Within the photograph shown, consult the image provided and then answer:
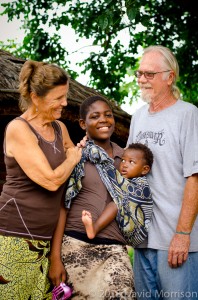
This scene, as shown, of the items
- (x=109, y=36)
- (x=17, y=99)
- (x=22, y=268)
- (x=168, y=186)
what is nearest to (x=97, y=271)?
(x=22, y=268)

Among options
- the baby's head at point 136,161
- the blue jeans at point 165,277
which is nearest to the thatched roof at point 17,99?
the baby's head at point 136,161

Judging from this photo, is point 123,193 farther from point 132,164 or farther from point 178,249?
point 178,249

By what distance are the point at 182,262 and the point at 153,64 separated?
1409 mm

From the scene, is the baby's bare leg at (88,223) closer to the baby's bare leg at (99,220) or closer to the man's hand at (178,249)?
the baby's bare leg at (99,220)

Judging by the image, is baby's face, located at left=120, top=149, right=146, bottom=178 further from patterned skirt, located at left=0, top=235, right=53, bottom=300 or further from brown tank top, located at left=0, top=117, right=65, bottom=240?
patterned skirt, located at left=0, top=235, right=53, bottom=300

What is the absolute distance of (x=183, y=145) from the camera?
3828 millimetres

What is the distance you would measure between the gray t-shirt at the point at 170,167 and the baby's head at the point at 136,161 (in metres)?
0.07

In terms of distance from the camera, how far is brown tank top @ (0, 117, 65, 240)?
11.5 feet

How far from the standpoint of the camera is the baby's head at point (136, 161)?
390 centimetres

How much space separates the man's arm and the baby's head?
1.09 feet

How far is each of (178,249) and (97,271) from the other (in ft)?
1.89

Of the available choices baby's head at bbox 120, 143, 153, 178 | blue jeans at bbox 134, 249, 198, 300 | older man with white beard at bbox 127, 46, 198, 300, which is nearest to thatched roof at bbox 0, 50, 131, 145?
older man with white beard at bbox 127, 46, 198, 300

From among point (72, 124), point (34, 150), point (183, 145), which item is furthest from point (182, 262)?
point (72, 124)

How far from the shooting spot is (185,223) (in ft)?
12.3
